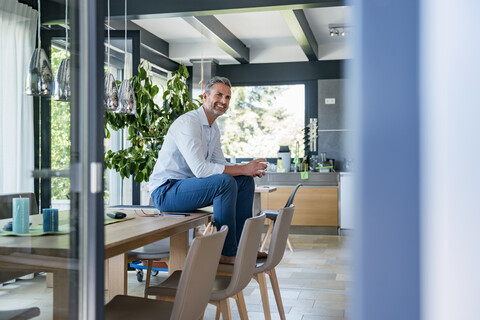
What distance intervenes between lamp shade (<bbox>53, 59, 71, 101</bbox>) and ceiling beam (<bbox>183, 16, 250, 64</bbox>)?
17.5 feet

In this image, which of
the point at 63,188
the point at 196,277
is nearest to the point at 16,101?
Answer: the point at 63,188

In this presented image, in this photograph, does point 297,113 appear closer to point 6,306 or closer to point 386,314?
point 6,306

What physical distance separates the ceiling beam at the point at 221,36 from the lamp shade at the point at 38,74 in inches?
196

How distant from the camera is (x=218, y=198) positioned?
122 inches

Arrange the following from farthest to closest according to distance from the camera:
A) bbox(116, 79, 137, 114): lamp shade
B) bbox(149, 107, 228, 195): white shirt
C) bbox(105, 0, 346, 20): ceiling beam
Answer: bbox(105, 0, 346, 20): ceiling beam
bbox(116, 79, 137, 114): lamp shade
bbox(149, 107, 228, 195): white shirt

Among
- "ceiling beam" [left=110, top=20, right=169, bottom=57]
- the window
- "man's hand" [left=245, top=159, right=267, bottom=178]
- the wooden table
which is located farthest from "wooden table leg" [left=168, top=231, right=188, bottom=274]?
the window

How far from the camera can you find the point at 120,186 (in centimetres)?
808

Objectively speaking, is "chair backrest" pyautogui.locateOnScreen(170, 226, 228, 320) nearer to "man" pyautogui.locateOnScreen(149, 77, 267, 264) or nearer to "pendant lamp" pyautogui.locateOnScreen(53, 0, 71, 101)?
"pendant lamp" pyautogui.locateOnScreen(53, 0, 71, 101)

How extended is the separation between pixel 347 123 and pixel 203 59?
9.27 metres

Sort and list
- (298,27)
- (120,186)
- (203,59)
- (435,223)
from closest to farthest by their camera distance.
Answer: (435,223) → (298,27) → (120,186) → (203,59)

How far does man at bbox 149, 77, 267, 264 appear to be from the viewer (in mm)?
3084

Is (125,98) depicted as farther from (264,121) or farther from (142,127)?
(264,121)

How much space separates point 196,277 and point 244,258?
2.03 ft

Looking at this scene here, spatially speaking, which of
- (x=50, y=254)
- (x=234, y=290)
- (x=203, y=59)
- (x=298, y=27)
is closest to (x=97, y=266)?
(x=50, y=254)
